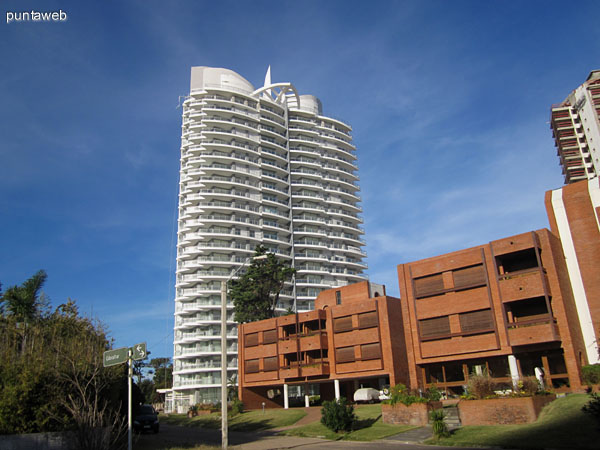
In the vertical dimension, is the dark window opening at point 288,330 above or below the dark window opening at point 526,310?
above

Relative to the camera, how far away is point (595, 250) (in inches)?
1414

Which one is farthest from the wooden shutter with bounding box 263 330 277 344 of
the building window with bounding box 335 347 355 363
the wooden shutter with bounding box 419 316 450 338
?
the wooden shutter with bounding box 419 316 450 338

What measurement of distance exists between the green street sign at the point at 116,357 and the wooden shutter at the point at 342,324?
33.2 m

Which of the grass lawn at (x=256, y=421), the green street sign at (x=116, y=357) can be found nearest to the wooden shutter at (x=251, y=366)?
the grass lawn at (x=256, y=421)

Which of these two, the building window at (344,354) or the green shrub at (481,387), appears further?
the building window at (344,354)

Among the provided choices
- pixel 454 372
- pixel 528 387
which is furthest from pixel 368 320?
pixel 528 387

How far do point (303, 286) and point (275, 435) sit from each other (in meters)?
69.2

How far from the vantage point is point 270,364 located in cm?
5509

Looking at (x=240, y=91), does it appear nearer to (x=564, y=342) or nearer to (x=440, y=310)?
(x=440, y=310)

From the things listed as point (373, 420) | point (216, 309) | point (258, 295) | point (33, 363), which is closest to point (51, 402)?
point (33, 363)

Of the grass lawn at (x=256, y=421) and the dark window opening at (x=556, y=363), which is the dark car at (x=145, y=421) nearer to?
the grass lawn at (x=256, y=421)

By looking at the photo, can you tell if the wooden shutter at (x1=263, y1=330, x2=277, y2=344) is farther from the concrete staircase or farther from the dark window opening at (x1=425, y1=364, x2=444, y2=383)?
the concrete staircase

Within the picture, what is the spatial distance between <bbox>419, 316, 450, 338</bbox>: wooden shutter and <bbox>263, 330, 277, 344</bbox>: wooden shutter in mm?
20254

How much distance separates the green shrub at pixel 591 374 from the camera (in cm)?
3219
